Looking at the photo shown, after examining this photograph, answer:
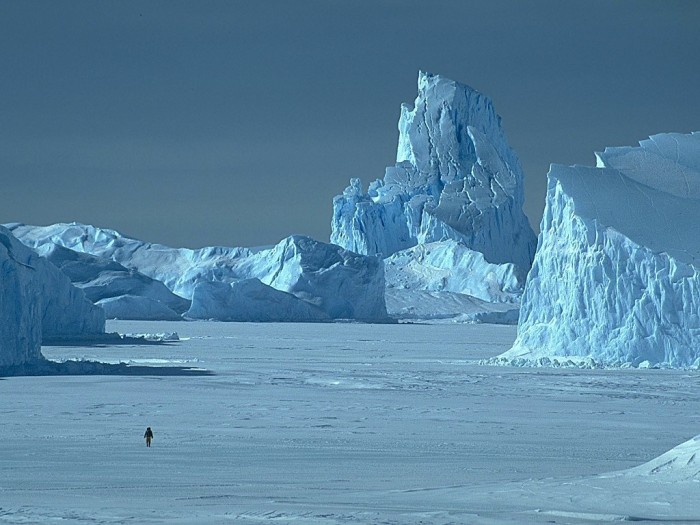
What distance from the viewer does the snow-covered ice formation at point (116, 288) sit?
67.6 m

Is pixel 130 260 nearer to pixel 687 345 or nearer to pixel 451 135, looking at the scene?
pixel 451 135

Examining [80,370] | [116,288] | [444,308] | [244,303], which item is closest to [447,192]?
[444,308]

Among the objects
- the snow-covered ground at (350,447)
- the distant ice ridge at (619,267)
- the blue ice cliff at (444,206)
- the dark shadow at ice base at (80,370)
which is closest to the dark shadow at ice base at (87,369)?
the dark shadow at ice base at (80,370)

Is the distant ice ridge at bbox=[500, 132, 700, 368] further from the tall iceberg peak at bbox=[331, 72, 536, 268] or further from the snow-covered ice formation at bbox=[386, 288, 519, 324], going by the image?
the tall iceberg peak at bbox=[331, 72, 536, 268]

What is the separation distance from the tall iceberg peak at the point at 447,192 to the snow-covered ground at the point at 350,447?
6183 centimetres

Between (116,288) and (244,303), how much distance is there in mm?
9130

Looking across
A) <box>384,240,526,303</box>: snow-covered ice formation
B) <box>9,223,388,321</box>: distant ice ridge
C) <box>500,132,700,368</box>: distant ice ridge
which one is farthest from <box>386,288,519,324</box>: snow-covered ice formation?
<box>500,132,700,368</box>: distant ice ridge

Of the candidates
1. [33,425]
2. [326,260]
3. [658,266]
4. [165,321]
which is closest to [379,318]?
[326,260]

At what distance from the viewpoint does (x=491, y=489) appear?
33.0ft

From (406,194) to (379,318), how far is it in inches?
820

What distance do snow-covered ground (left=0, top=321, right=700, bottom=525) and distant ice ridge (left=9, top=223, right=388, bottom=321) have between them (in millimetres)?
42696

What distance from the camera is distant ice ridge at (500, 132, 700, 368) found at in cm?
2781

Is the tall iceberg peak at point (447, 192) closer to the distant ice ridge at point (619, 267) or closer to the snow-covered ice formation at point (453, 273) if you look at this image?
the snow-covered ice formation at point (453, 273)

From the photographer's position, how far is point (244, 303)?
65.9 m
